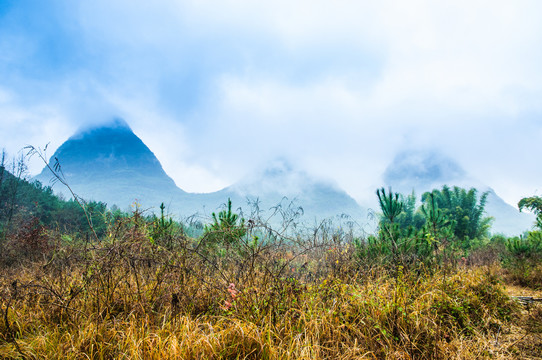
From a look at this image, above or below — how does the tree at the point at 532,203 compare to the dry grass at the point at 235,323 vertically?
above

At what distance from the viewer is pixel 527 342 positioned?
293 centimetres

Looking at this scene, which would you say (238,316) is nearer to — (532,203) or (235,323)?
(235,323)

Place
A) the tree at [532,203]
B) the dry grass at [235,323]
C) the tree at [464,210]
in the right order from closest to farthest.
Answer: the dry grass at [235,323] < the tree at [532,203] < the tree at [464,210]

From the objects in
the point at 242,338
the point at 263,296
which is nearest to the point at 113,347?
the point at 242,338

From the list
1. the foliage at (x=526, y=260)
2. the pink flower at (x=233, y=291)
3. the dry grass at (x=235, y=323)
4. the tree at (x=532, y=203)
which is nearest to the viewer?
the dry grass at (x=235, y=323)

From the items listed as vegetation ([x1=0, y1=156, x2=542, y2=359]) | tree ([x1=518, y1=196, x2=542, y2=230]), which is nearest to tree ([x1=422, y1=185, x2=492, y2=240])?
tree ([x1=518, y1=196, x2=542, y2=230])

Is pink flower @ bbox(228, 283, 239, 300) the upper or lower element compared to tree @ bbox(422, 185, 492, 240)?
lower

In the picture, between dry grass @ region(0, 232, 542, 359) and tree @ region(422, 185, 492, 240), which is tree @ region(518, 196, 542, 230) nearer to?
tree @ region(422, 185, 492, 240)

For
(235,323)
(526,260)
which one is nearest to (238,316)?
(235,323)

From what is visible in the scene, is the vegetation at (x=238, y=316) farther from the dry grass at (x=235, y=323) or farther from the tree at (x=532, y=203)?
the tree at (x=532, y=203)

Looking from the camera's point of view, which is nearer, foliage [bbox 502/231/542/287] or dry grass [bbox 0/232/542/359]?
dry grass [bbox 0/232/542/359]

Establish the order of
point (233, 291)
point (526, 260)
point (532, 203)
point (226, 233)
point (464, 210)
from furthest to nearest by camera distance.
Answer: point (464, 210)
point (532, 203)
point (526, 260)
point (226, 233)
point (233, 291)

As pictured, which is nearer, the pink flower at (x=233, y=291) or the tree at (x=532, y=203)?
the pink flower at (x=233, y=291)

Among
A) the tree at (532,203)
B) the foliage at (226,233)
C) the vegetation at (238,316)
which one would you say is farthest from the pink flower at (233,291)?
the tree at (532,203)
